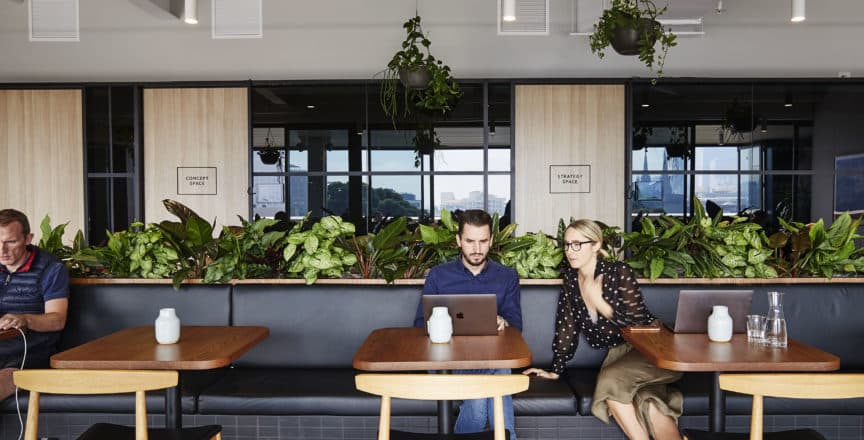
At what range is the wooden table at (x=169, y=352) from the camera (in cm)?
223

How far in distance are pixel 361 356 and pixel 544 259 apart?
149 cm

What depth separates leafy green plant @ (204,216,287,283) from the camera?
338 cm

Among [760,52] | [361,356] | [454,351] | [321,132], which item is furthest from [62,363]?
[760,52]

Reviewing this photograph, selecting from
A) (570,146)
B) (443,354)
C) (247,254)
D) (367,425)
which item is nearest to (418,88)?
(570,146)

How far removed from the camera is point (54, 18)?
12.2 ft

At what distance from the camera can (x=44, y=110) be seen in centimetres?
576

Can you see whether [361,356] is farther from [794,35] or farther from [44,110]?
[794,35]

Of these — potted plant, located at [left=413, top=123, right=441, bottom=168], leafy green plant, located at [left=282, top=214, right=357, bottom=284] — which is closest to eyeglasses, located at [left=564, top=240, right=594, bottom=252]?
leafy green plant, located at [left=282, top=214, right=357, bottom=284]

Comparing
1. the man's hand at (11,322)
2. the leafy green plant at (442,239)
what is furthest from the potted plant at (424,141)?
the man's hand at (11,322)

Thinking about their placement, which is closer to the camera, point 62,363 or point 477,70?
point 62,363

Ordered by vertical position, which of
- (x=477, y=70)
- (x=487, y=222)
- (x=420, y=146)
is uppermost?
(x=477, y=70)

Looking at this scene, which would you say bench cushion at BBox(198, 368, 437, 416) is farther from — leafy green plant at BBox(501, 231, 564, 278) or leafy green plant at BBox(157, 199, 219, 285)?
leafy green plant at BBox(501, 231, 564, 278)

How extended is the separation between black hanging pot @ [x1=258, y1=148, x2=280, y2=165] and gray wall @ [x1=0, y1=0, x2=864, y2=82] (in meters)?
0.68

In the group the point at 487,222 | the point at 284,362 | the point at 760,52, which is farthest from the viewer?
the point at 760,52
